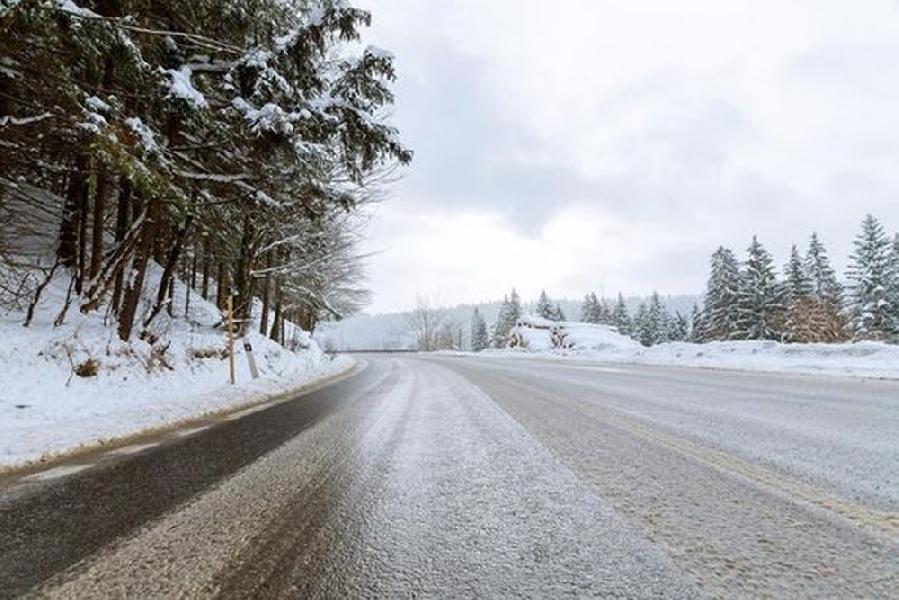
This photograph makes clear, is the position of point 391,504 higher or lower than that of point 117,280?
lower

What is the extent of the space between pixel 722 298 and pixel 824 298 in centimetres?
692

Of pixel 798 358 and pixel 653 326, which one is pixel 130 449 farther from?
pixel 653 326

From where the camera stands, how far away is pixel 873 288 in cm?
3597

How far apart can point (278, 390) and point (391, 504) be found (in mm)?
7769

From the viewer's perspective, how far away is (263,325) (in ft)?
59.8

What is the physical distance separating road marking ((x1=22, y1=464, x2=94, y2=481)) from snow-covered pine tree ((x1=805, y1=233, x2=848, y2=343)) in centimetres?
4059

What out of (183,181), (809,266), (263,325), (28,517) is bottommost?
(28,517)

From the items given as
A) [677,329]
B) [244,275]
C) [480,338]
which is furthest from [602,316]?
[244,275]

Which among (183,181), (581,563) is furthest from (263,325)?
(581,563)

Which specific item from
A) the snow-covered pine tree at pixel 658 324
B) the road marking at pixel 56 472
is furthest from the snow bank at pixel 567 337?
the road marking at pixel 56 472

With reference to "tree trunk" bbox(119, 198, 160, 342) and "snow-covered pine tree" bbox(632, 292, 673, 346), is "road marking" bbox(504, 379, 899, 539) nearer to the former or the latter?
"tree trunk" bbox(119, 198, 160, 342)

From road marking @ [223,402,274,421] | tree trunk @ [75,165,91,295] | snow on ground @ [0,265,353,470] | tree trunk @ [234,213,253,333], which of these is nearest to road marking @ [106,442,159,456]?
snow on ground @ [0,265,353,470]

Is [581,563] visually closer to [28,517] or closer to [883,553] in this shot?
[883,553]

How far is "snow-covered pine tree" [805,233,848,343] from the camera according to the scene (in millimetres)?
34969
